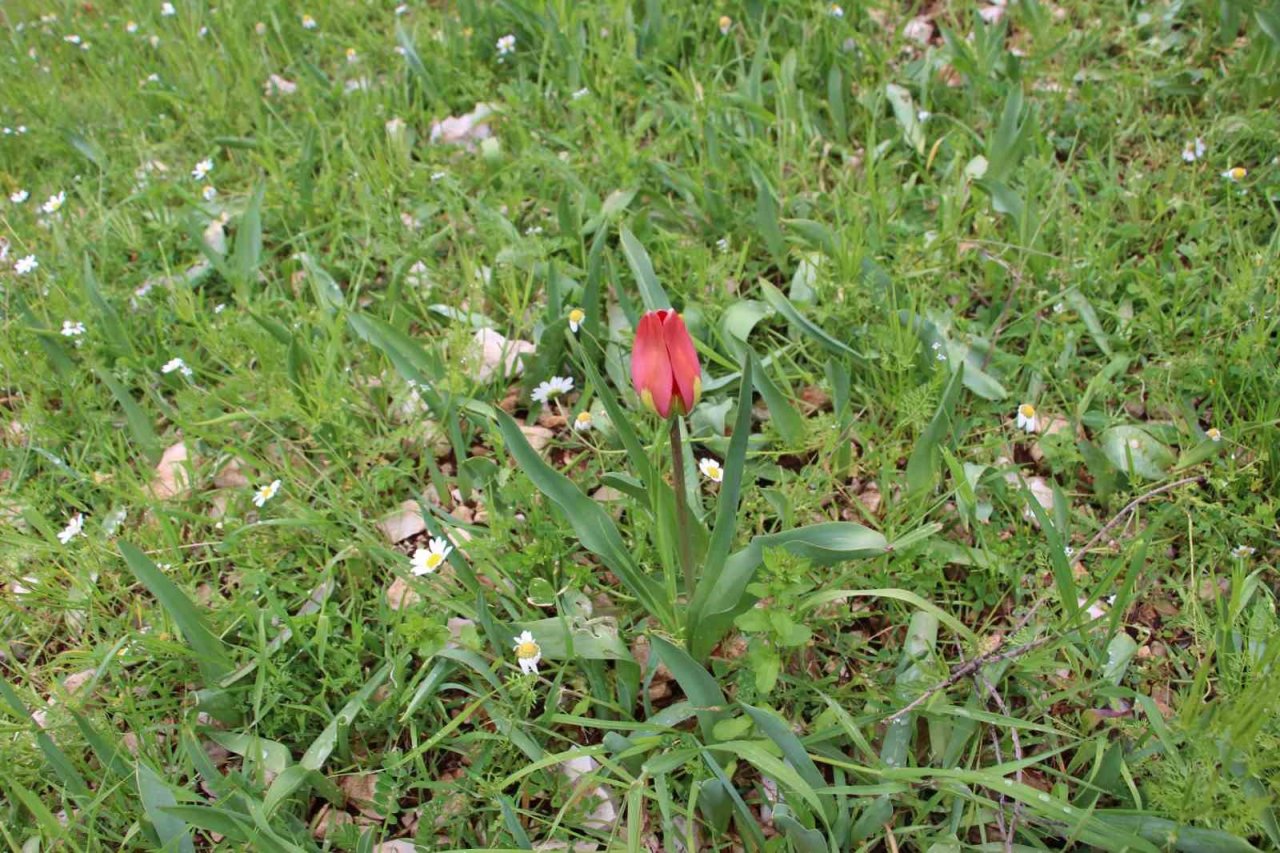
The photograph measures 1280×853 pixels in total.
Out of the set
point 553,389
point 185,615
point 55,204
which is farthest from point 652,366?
point 55,204

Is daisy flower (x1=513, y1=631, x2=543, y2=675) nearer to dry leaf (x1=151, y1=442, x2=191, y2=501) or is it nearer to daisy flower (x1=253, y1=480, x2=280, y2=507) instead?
daisy flower (x1=253, y1=480, x2=280, y2=507)

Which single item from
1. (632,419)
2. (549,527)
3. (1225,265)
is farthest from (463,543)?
(1225,265)

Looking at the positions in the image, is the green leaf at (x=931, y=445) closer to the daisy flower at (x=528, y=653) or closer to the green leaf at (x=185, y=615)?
the daisy flower at (x=528, y=653)

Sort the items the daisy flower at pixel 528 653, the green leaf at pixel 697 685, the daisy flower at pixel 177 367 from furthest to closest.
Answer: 1. the daisy flower at pixel 177 367
2. the daisy flower at pixel 528 653
3. the green leaf at pixel 697 685

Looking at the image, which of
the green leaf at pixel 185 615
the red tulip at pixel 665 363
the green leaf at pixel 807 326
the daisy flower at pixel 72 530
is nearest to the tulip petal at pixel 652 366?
the red tulip at pixel 665 363

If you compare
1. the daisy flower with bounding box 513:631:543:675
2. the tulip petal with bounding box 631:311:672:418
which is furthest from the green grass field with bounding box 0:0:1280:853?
the tulip petal with bounding box 631:311:672:418

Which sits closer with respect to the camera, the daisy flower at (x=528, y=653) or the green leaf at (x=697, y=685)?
the green leaf at (x=697, y=685)

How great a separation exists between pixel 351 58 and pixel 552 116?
0.76 m

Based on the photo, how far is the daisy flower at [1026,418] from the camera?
1756 millimetres

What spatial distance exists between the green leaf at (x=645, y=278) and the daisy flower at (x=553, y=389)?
0.22 meters

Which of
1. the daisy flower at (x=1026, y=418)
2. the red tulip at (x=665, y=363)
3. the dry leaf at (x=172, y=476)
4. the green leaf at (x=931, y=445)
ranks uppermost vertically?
the red tulip at (x=665, y=363)

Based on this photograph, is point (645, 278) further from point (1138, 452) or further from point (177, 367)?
point (177, 367)

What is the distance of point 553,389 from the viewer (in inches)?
75.5

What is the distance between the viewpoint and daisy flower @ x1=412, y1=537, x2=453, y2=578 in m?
1.62
